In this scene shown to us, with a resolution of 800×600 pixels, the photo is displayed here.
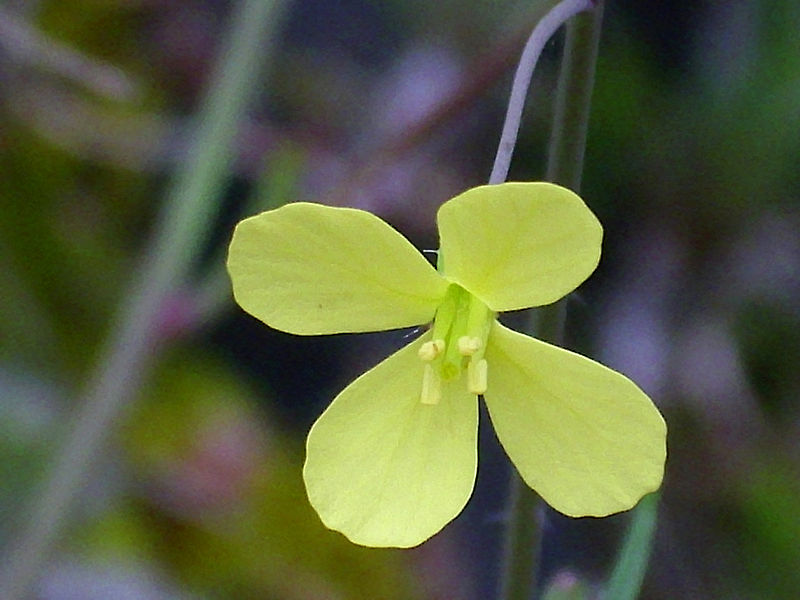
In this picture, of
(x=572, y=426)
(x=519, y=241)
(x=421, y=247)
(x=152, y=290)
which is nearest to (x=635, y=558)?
(x=572, y=426)

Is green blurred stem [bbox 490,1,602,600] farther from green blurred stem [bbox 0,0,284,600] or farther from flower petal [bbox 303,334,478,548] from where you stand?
green blurred stem [bbox 0,0,284,600]

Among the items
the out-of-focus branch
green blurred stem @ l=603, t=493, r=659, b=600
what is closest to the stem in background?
green blurred stem @ l=603, t=493, r=659, b=600

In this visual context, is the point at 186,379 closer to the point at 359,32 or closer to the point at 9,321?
the point at 9,321

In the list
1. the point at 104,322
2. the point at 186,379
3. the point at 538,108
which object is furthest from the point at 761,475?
the point at 104,322

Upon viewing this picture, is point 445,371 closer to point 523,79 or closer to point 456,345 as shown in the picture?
point 456,345

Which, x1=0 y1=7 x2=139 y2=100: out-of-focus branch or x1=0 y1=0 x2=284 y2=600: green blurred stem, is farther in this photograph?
x1=0 y1=7 x2=139 y2=100: out-of-focus branch

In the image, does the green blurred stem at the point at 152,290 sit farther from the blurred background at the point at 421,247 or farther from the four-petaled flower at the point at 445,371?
the four-petaled flower at the point at 445,371
